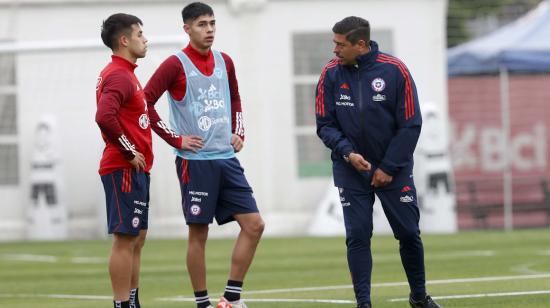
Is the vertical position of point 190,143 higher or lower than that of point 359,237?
higher

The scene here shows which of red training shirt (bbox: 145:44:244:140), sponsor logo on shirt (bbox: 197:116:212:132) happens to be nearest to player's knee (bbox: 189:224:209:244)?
sponsor logo on shirt (bbox: 197:116:212:132)

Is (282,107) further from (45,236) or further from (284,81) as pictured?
(45,236)

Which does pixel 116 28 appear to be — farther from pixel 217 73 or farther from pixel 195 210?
pixel 195 210

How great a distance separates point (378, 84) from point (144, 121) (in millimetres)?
1590

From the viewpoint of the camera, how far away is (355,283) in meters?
9.37

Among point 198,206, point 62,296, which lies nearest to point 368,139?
point 198,206

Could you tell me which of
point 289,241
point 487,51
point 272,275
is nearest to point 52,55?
point 289,241

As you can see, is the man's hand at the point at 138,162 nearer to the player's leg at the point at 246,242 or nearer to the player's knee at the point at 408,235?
the player's leg at the point at 246,242

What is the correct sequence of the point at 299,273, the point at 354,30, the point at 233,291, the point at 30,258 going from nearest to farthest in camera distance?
1. the point at 354,30
2. the point at 233,291
3. the point at 299,273
4. the point at 30,258

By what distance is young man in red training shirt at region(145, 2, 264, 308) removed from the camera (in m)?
9.84

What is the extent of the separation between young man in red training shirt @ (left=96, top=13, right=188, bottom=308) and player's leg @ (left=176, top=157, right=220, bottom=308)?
0.42 metres

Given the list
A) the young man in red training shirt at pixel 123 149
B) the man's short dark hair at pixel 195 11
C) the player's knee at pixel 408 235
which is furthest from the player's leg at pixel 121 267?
the player's knee at pixel 408 235

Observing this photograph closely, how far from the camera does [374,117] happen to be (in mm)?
9422

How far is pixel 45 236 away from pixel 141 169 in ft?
45.9
